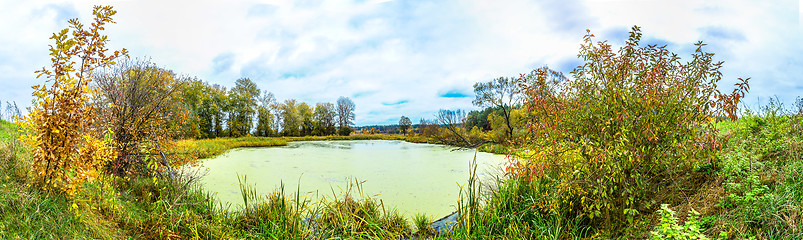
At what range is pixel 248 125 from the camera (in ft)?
83.8

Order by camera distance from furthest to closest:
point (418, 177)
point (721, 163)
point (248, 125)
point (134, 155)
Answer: point (248, 125) < point (418, 177) < point (134, 155) < point (721, 163)

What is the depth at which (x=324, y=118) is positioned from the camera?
35.3m

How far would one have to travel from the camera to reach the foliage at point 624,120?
7.55 ft

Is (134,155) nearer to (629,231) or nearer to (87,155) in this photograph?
(87,155)

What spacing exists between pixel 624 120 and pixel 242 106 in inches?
1097

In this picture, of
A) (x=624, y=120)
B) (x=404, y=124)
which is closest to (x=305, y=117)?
(x=404, y=124)

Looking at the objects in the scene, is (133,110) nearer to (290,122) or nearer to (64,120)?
(64,120)

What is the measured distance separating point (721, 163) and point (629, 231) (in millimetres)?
1414

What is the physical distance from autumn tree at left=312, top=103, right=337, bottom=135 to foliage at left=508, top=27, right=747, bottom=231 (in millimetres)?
31435

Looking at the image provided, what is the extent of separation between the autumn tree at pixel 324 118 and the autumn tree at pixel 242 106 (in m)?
7.42

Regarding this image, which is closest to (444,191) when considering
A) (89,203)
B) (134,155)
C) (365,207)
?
(365,207)

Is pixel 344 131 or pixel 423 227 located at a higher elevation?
pixel 344 131

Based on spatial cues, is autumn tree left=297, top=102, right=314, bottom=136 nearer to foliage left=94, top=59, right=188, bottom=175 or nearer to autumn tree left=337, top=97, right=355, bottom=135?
autumn tree left=337, top=97, right=355, bottom=135

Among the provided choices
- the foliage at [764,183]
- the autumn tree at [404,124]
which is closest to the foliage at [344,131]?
the autumn tree at [404,124]
